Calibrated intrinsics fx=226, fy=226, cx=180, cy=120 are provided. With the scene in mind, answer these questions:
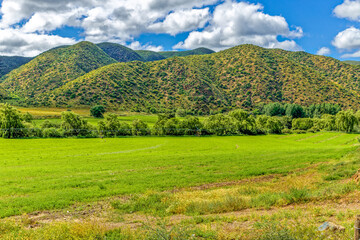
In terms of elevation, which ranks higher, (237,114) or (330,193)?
(237,114)

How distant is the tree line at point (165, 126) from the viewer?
248 feet

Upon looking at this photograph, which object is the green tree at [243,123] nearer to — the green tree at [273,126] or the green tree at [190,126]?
the green tree at [273,126]

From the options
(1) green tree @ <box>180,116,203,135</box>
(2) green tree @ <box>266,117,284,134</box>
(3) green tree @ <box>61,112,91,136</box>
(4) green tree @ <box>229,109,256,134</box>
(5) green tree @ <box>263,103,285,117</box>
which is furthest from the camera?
(5) green tree @ <box>263,103,285,117</box>

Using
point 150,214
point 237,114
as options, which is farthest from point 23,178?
point 237,114

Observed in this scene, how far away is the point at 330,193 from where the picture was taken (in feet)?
46.3

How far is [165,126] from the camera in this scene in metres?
96.6

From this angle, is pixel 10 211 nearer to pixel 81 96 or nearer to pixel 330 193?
pixel 330 193

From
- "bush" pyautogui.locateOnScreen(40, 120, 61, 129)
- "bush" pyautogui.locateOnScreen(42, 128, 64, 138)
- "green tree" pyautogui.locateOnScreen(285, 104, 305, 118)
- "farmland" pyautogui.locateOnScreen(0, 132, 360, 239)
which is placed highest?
"green tree" pyautogui.locateOnScreen(285, 104, 305, 118)

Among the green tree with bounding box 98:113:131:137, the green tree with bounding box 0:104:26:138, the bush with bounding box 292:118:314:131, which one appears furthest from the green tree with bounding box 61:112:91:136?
the bush with bounding box 292:118:314:131

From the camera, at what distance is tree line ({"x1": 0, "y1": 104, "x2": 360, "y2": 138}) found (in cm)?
7569

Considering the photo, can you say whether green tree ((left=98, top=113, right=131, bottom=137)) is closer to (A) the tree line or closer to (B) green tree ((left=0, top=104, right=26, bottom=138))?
(A) the tree line

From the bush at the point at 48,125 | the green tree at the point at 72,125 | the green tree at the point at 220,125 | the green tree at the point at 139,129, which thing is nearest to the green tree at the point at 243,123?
the green tree at the point at 220,125

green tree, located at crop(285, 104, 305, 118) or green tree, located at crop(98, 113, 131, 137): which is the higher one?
green tree, located at crop(285, 104, 305, 118)

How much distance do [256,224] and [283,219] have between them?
1.68 meters
